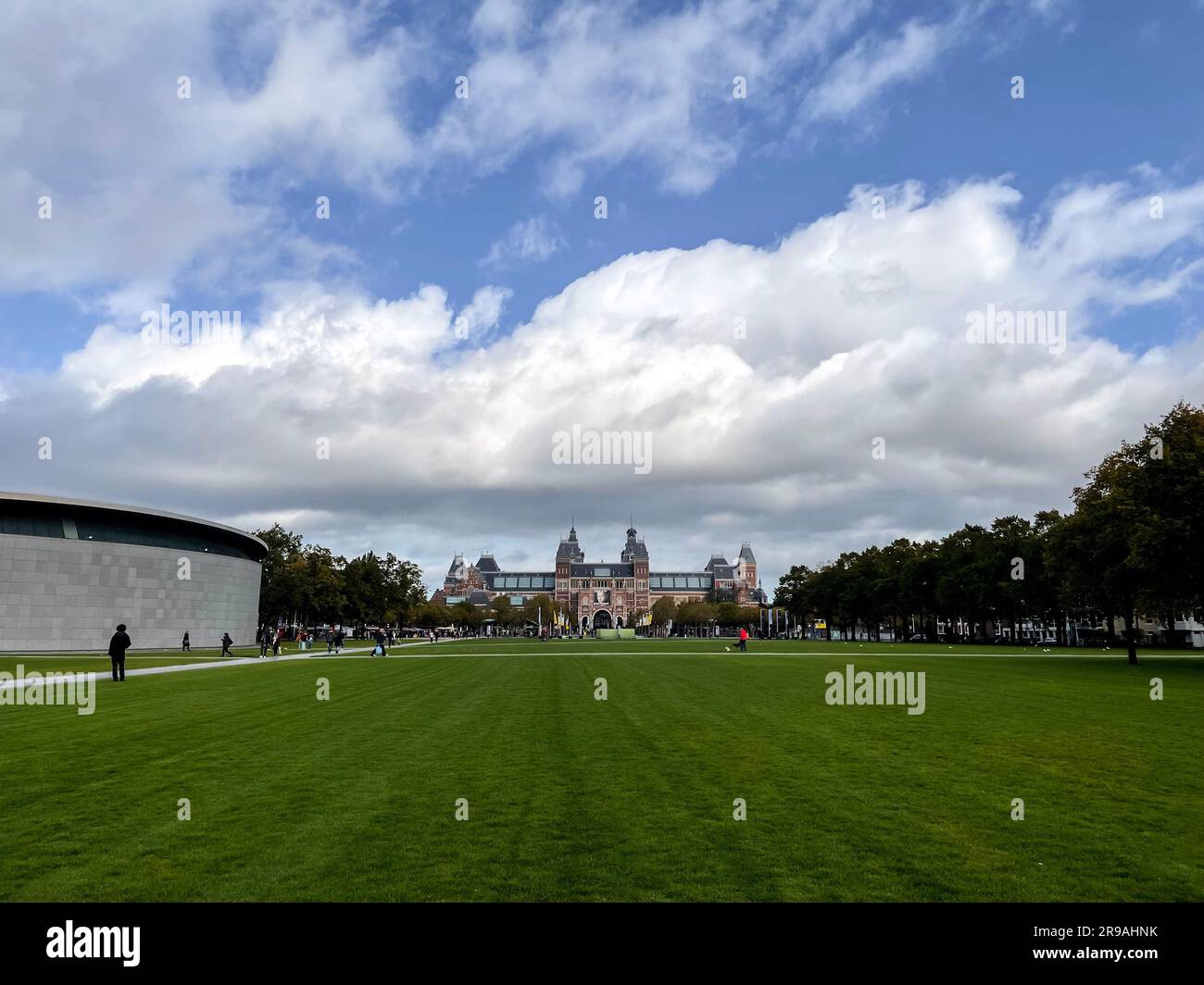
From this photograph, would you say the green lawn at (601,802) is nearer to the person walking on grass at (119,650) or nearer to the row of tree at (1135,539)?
the person walking on grass at (119,650)

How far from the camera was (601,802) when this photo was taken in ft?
35.5

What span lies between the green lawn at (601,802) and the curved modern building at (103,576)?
5074cm

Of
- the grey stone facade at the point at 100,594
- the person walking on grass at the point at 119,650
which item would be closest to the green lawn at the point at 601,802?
the person walking on grass at the point at 119,650

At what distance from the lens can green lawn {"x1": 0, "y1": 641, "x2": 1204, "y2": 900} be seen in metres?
7.69

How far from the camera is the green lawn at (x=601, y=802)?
7688 mm

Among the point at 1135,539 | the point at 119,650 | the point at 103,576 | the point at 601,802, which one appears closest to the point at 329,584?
the point at 103,576

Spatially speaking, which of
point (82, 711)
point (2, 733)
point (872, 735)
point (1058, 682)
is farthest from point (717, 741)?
point (1058, 682)

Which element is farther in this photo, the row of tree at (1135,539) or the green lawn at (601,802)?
the row of tree at (1135,539)

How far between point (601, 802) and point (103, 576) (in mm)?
69631

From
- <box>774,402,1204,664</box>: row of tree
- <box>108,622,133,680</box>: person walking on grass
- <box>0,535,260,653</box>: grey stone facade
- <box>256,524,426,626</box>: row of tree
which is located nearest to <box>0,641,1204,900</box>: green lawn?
<box>108,622,133,680</box>: person walking on grass

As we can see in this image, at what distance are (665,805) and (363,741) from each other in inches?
302

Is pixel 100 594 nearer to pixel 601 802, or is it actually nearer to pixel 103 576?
pixel 103 576

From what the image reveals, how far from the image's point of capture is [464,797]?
11.0m

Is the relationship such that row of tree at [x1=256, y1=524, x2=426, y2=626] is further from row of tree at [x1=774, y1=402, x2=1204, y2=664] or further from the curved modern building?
row of tree at [x1=774, y1=402, x2=1204, y2=664]
